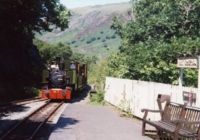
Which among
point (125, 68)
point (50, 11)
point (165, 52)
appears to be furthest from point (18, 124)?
point (50, 11)

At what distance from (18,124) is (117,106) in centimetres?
918

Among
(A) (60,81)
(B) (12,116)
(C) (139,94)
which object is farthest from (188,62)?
(A) (60,81)

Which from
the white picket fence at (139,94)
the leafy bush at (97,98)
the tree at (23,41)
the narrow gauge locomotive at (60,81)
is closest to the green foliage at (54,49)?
the tree at (23,41)

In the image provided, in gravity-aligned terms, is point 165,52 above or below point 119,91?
above

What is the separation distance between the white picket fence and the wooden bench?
678mm

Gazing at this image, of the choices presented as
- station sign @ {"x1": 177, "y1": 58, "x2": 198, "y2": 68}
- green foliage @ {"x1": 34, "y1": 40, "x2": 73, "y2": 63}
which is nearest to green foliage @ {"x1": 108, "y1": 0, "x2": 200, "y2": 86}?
station sign @ {"x1": 177, "y1": 58, "x2": 198, "y2": 68}

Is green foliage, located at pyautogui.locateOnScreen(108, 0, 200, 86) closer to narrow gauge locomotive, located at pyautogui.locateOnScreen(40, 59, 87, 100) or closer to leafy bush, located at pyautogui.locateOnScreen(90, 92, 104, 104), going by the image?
leafy bush, located at pyautogui.locateOnScreen(90, 92, 104, 104)

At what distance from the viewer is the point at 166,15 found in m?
32.7

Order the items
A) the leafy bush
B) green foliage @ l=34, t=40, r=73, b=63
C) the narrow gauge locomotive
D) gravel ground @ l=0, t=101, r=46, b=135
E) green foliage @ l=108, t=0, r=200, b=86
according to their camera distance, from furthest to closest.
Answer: green foliage @ l=34, t=40, r=73, b=63, the narrow gauge locomotive, the leafy bush, green foliage @ l=108, t=0, r=200, b=86, gravel ground @ l=0, t=101, r=46, b=135

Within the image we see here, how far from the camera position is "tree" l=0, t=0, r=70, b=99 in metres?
42.6

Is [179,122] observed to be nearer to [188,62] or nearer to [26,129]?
[188,62]

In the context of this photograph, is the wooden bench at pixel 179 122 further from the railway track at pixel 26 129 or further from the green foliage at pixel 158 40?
the green foliage at pixel 158 40

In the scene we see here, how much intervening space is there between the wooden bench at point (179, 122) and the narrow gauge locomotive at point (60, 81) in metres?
19.9

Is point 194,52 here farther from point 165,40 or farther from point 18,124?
point 18,124
